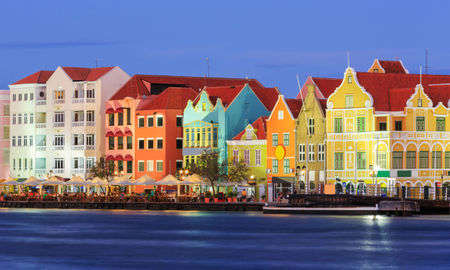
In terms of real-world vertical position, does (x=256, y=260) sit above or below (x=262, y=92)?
below

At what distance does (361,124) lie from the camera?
138m

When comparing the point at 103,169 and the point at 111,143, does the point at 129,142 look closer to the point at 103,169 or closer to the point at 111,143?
the point at 111,143

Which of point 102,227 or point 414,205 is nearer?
point 102,227

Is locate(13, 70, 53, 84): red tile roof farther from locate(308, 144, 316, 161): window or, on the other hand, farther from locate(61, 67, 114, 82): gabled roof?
locate(308, 144, 316, 161): window

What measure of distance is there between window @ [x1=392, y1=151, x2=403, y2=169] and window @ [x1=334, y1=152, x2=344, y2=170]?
6629 millimetres

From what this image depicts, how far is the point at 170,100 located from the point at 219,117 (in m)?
8.84

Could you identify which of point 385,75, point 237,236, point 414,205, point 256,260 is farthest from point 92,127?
point 256,260

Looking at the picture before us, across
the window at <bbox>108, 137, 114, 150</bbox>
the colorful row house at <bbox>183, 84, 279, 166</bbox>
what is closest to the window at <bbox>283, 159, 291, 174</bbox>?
the colorful row house at <bbox>183, 84, 279, 166</bbox>

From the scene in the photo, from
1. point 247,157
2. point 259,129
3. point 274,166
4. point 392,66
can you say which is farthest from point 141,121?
point 392,66

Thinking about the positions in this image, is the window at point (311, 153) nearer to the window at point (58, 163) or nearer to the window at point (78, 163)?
the window at point (78, 163)

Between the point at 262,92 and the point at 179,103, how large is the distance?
398 inches

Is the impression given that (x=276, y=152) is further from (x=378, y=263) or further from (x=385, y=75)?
(x=378, y=263)

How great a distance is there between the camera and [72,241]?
94.8 m

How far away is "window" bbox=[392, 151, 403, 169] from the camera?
13550cm
